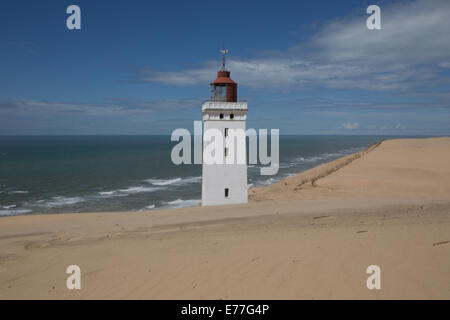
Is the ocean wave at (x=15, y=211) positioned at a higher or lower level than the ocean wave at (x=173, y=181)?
lower

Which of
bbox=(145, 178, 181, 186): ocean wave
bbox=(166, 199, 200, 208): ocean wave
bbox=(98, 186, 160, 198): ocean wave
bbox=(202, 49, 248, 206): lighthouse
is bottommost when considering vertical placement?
bbox=(166, 199, 200, 208): ocean wave

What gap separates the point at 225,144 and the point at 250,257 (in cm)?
1312

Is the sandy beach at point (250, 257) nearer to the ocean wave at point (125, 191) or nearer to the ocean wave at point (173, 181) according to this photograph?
the ocean wave at point (125, 191)

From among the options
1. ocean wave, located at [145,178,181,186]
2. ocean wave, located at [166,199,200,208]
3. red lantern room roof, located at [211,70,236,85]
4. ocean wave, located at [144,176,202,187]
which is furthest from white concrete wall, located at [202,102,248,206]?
ocean wave, located at [145,178,181,186]

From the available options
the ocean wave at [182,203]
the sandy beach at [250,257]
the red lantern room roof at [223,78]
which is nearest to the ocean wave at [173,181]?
the ocean wave at [182,203]

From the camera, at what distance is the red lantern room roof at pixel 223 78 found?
2047cm

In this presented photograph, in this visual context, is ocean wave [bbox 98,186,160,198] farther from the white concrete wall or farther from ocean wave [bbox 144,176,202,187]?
the white concrete wall

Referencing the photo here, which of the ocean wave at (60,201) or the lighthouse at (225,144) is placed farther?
the ocean wave at (60,201)

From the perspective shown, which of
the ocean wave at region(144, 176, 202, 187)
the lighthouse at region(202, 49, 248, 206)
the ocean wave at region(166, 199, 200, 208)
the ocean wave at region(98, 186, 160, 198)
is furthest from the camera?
the ocean wave at region(144, 176, 202, 187)

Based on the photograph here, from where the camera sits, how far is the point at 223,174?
20.7 m

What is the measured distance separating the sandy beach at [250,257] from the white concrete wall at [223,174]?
5775mm

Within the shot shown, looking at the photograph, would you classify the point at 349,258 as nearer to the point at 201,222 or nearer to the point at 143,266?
the point at 143,266

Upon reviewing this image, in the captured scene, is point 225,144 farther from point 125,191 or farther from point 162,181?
point 162,181

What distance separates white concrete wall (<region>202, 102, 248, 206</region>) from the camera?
802 inches
